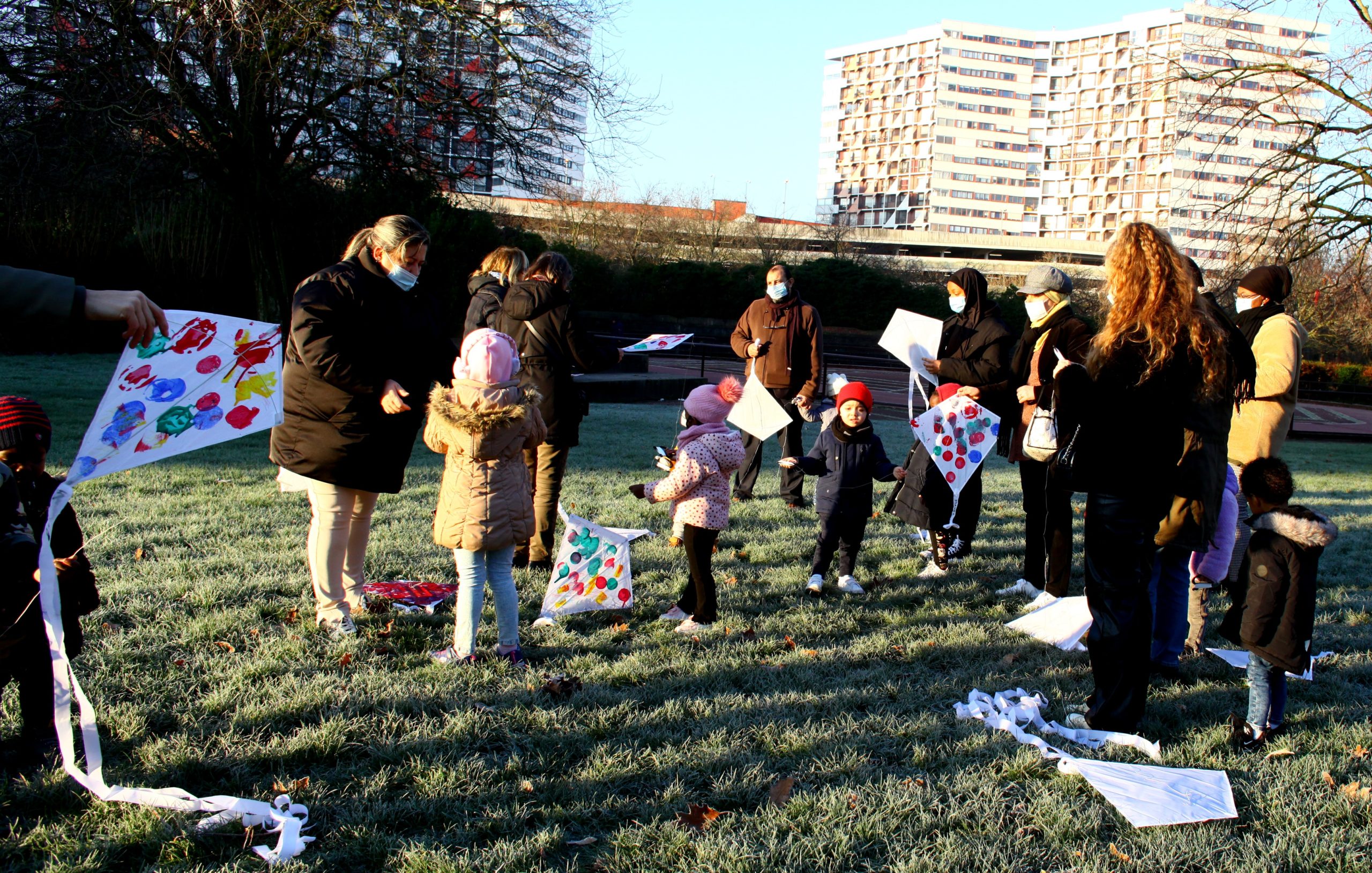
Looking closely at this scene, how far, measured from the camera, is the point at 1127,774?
342 cm

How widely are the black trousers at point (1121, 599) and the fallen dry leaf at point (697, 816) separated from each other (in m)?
1.71

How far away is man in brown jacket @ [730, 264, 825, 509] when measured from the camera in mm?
8047

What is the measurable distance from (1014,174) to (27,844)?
138m

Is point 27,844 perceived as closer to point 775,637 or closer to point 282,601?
point 282,601

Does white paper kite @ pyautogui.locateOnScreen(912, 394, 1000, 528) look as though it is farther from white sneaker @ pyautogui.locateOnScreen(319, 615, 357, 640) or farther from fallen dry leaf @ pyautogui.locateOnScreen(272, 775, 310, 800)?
fallen dry leaf @ pyautogui.locateOnScreen(272, 775, 310, 800)

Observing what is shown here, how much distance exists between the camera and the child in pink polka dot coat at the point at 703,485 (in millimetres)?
4785

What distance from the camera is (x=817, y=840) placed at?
2.91 meters

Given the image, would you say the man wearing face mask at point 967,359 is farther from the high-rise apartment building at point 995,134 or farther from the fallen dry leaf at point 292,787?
the high-rise apartment building at point 995,134

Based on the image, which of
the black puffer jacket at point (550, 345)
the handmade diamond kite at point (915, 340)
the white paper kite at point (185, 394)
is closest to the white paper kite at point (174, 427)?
the white paper kite at point (185, 394)

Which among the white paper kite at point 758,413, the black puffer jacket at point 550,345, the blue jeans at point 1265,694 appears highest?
the black puffer jacket at point 550,345

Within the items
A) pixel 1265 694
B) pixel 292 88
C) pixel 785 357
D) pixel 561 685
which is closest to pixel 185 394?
pixel 561 685

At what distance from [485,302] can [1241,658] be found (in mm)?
4491

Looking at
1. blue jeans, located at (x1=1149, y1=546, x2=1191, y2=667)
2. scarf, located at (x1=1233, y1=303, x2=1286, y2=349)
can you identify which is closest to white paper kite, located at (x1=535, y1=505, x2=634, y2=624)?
blue jeans, located at (x1=1149, y1=546, x2=1191, y2=667)

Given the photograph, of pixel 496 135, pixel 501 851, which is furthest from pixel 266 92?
pixel 501 851
